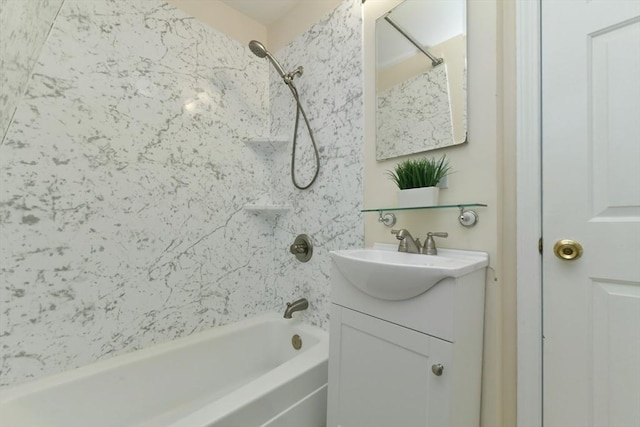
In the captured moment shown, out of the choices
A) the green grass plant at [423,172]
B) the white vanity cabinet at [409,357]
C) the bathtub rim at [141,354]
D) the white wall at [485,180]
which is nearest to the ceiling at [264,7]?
the white wall at [485,180]

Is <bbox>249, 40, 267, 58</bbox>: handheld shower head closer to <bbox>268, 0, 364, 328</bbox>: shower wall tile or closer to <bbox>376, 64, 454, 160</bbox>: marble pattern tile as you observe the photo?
<bbox>268, 0, 364, 328</bbox>: shower wall tile

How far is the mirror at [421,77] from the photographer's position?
952 millimetres

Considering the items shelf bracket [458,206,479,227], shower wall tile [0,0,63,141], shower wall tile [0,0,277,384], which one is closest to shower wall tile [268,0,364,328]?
shower wall tile [0,0,277,384]

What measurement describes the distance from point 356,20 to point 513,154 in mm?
971

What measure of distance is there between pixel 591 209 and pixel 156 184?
165 centimetres

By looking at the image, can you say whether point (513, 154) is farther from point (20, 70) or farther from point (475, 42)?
point (20, 70)

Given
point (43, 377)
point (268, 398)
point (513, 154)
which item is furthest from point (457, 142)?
point (43, 377)

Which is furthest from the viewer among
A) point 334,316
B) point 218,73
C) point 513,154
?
point 218,73

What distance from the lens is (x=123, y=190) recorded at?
1.22 metres

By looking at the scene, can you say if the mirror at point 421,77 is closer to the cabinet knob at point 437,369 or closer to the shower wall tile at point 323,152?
the shower wall tile at point 323,152

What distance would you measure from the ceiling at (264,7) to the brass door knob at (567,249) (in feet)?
5.72

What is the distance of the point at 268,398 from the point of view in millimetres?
915

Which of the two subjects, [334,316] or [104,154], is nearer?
[334,316]

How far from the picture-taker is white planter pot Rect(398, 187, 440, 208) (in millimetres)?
937
